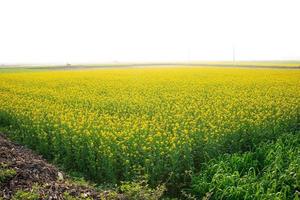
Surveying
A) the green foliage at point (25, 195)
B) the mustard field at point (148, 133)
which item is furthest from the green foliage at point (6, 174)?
the mustard field at point (148, 133)

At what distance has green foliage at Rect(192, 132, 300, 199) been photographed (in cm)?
721

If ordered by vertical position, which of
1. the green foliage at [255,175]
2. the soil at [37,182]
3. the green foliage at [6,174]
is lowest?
the green foliage at [255,175]

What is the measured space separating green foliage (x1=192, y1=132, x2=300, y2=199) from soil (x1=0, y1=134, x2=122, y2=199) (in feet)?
7.90

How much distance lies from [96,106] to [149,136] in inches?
242

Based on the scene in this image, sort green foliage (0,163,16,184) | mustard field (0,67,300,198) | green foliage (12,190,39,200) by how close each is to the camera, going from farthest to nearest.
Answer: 1. mustard field (0,67,300,198)
2. green foliage (0,163,16,184)
3. green foliage (12,190,39,200)

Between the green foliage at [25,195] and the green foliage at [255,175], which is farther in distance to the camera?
the green foliage at [255,175]

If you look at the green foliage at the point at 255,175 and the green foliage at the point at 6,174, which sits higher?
the green foliage at the point at 6,174

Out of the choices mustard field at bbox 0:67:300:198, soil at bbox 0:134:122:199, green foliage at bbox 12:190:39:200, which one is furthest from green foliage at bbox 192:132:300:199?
green foliage at bbox 12:190:39:200

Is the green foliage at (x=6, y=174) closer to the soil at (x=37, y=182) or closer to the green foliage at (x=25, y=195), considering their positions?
the soil at (x=37, y=182)

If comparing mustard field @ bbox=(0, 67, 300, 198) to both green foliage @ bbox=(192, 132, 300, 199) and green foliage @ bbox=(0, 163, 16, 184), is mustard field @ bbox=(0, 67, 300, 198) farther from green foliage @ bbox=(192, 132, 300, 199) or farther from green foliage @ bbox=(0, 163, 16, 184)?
green foliage @ bbox=(0, 163, 16, 184)

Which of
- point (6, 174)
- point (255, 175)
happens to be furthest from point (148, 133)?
point (6, 174)

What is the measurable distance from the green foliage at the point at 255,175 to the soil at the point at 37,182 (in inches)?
94.7

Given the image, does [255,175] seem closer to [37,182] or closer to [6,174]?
[37,182]

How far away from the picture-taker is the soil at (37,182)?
267 inches
